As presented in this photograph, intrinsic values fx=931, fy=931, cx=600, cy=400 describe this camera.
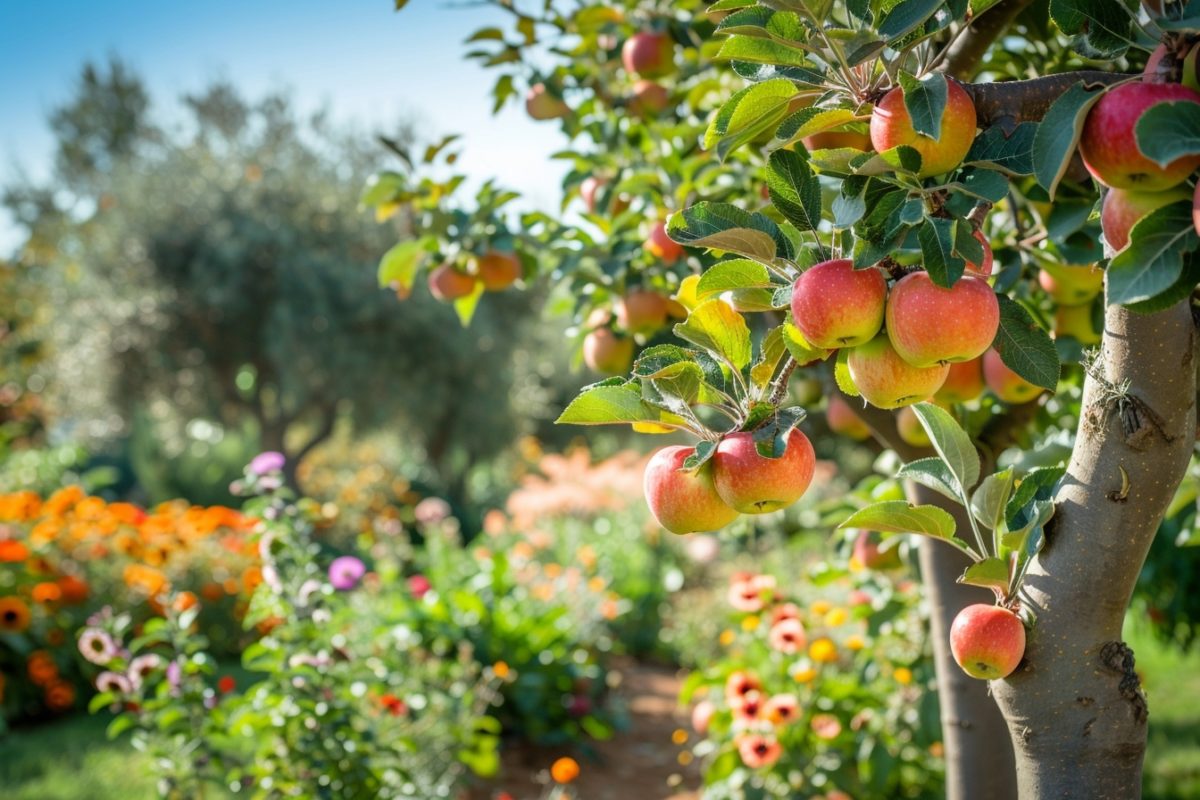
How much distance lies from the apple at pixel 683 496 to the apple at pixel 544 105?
124cm

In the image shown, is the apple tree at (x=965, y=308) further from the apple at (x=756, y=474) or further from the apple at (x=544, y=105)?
the apple at (x=544, y=105)

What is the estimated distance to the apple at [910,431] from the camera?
1595 millimetres

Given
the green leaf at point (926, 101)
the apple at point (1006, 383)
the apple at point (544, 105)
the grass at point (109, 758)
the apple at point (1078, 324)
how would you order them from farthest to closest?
1. the grass at point (109, 758)
2. the apple at point (544, 105)
3. the apple at point (1078, 324)
4. the apple at point (1006, 383)
5. the green leaf at point (926, 101)

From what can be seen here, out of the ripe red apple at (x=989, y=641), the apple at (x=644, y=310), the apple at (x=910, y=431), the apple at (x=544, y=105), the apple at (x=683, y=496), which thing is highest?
the apple at (x=544, y=105)

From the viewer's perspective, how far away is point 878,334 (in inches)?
33.9

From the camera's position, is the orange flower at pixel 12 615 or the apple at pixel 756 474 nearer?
the apple at pixel 756 474

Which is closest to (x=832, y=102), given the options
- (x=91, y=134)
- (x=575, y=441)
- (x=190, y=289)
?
(x=190, y=289)

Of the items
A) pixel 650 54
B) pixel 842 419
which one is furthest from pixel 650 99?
pixel 842 419

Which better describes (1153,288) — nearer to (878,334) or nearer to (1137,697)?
(878,334)

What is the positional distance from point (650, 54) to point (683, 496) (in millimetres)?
1255

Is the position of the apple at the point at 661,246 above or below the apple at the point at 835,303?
above

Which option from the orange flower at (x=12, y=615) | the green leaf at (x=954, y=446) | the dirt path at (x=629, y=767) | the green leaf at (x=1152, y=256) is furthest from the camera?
the orange flower at (x=12, y=615)

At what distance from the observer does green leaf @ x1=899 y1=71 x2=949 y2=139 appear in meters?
0.76

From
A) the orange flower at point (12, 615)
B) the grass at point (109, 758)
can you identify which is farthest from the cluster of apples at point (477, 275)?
the orange flower at point (12, 615)
